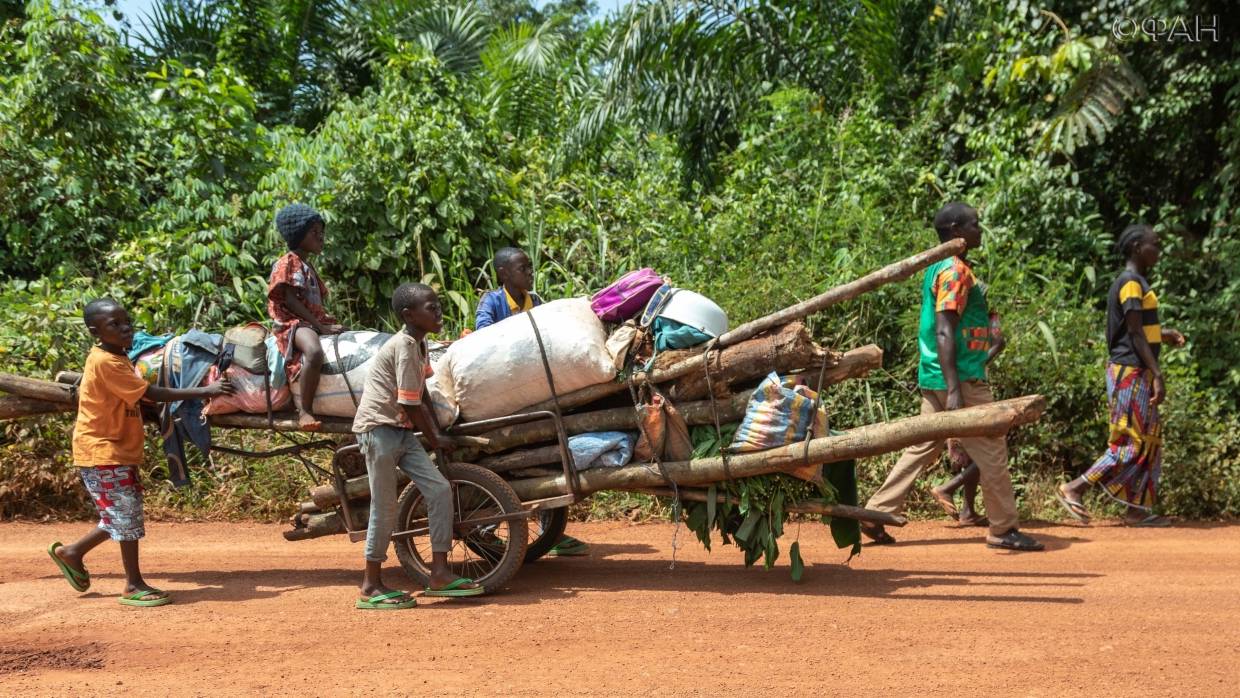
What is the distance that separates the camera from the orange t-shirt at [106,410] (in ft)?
19.0

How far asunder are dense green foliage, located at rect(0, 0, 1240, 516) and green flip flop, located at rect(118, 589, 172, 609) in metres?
3.03

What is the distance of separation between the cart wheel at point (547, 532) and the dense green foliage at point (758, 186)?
2742 mm

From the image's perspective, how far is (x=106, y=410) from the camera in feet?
19.2

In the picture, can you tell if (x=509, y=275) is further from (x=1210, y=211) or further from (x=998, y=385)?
(x=1210, y=211)

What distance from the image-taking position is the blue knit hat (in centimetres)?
620

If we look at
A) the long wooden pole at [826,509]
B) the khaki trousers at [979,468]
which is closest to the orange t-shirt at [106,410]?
the long wooden pole at [826,509]

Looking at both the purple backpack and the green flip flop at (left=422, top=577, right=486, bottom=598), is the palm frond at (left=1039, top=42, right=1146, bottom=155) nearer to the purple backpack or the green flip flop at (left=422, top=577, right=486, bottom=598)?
the purple backpack

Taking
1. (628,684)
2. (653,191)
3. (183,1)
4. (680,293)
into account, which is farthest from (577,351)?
(183,1)

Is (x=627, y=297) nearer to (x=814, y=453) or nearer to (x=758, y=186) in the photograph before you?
(x=814, y=453)

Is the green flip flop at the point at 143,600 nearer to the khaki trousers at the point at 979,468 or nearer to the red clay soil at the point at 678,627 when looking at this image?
the red clay soil at the point at 678,627

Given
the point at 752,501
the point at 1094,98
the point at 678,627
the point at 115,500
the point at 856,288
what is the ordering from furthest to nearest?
Answer: the point at 1094,98
the point at 115,500
the point at 752,501
the point at 856,288
the point at 678,627

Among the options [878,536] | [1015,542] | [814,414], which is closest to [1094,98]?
[1015,542]

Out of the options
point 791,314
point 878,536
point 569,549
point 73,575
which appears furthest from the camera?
point 878,536

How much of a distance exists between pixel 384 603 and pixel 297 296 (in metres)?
1.71
